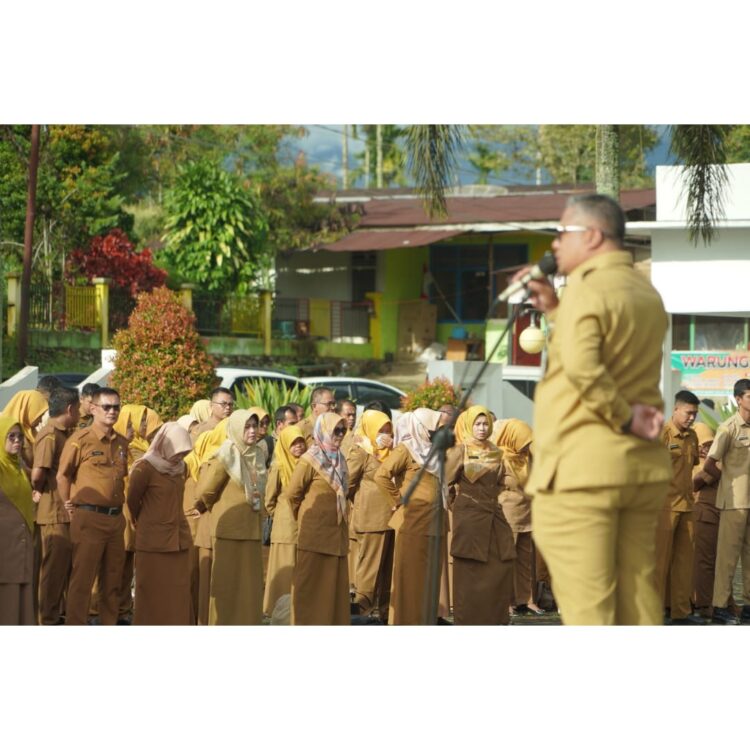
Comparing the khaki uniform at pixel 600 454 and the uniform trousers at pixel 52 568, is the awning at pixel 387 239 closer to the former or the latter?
the uniform trousers at pixel 52 568

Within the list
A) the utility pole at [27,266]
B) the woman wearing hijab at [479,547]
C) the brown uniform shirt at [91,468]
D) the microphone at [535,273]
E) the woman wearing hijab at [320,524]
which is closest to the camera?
the microphone at [535,273]

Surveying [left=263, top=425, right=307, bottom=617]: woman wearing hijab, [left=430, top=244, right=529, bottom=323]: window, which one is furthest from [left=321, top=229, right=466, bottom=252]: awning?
[left=263, top=425, right=307, bottom=617]: woman wearing hijab

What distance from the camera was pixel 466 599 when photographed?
8.52 meters

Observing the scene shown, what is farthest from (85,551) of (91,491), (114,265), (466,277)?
(466,277)

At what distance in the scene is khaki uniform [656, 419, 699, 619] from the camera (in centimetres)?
951

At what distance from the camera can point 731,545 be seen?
31.2 ft

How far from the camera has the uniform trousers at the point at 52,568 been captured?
8.80 metres

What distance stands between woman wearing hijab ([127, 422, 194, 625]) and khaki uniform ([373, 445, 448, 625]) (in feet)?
5.27

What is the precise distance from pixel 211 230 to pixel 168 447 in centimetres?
1692

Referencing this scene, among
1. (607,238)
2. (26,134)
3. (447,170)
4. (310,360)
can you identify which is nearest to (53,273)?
(26,134)

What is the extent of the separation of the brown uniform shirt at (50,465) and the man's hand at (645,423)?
5.25m

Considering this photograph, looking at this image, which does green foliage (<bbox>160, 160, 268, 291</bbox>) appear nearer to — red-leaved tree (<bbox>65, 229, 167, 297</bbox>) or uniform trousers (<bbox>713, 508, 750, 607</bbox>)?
red-leaved tree (<bbox>65, 229, 167, 297</bbox>)

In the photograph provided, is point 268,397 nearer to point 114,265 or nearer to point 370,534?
point 370,534

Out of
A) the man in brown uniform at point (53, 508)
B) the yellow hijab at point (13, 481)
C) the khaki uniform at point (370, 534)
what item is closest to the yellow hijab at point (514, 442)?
the khaki uniform at point (370, 534)
